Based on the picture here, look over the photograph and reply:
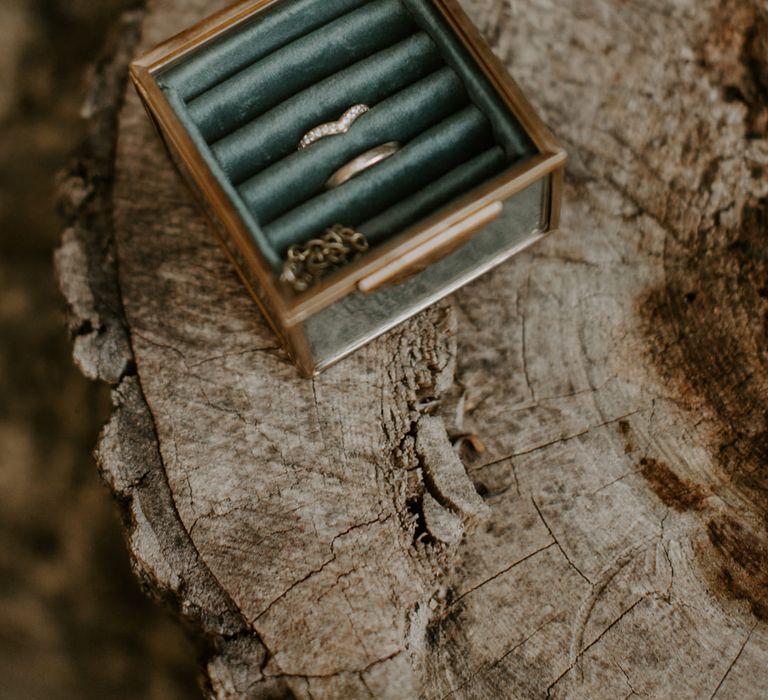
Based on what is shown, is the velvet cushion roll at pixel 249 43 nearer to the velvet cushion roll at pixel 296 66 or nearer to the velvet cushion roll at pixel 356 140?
the velvet cushion roll at pixel 296 66

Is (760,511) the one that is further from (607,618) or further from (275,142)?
(275,142)

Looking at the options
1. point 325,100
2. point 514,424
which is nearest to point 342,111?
point 325,100

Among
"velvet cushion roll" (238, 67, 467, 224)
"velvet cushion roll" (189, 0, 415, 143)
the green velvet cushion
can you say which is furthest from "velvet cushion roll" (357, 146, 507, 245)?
"velvet cushion roll" (189, 0, 415, 143)

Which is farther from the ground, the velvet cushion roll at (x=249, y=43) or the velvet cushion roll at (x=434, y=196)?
the velvet cushion roll at (x=249, y=43)

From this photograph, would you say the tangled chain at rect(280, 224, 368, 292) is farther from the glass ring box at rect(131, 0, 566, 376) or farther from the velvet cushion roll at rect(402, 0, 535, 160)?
the velvet cushion roll at rect(402, 0, 535, 160)

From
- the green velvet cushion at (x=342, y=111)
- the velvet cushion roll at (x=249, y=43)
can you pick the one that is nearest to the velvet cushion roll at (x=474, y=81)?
the green velvet cushion at (x=342, y=111)

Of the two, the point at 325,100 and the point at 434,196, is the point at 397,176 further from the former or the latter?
the point at 325,100

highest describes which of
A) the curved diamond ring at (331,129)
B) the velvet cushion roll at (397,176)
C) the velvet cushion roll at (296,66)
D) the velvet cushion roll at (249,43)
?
the velvet cushion roll at (249,43)

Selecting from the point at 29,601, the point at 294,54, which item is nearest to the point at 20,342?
the point at 29,601
